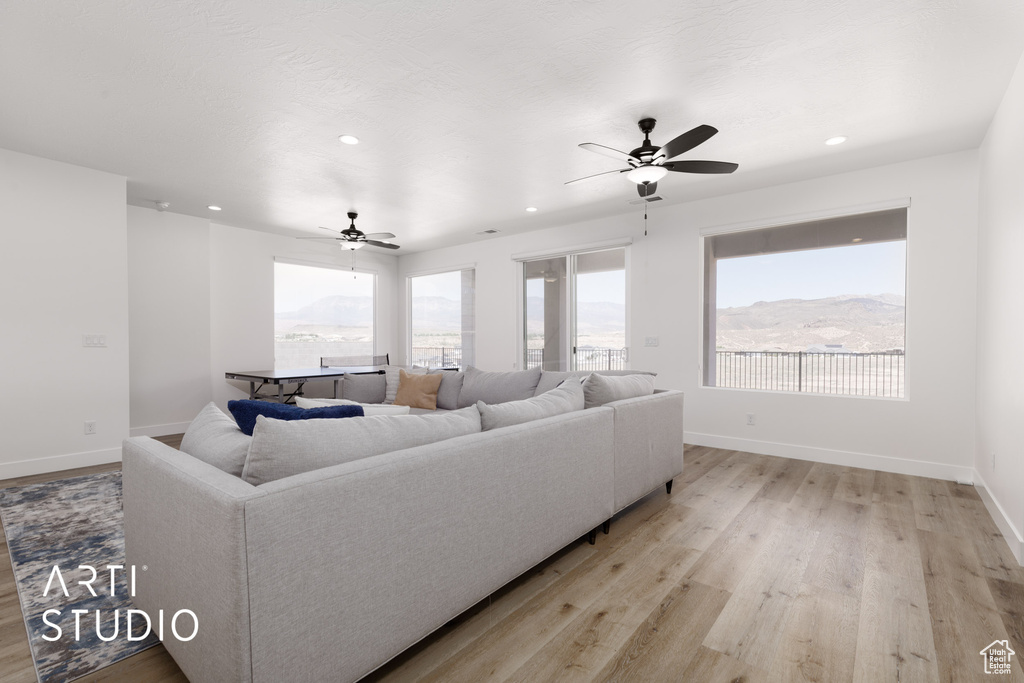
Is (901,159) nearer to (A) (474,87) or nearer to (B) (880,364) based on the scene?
(B) (880,364)

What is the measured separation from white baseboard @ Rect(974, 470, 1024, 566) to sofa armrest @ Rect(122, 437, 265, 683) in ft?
10.8

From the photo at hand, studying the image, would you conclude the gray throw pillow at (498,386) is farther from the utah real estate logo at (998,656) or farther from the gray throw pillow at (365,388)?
the utah real estate logo at (998,656)

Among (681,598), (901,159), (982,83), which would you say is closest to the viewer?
(681,598)

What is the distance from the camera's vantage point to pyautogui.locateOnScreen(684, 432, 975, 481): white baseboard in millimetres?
3639

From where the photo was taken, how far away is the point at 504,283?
21.9 ft

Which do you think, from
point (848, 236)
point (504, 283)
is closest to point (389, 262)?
point (504, 283)

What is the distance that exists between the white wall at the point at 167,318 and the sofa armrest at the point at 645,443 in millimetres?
5324

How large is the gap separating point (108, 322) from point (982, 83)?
6553 mm

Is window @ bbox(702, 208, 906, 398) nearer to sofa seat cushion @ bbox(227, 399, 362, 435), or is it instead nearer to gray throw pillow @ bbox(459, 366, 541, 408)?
gray throw pillow @ bbox(459, 366, 541, 408)

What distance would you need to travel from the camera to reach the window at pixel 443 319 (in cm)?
723

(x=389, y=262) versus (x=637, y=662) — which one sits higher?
(x=389, y=262)

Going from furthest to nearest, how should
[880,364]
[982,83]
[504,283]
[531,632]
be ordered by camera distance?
[504,283], [880,364], [982,83], [531,632]

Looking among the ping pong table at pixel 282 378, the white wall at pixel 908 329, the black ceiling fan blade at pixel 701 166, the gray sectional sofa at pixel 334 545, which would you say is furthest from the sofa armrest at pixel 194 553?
the white wall at pixel 908 329

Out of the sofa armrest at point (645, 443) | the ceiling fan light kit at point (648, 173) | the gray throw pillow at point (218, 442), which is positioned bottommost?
the sofa armrest at point (645, 443)
